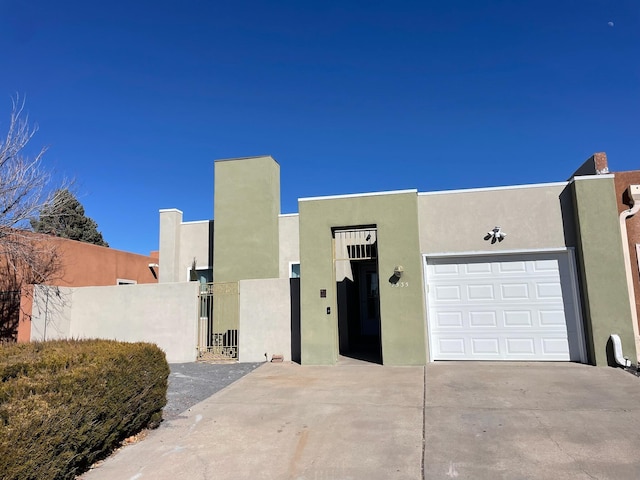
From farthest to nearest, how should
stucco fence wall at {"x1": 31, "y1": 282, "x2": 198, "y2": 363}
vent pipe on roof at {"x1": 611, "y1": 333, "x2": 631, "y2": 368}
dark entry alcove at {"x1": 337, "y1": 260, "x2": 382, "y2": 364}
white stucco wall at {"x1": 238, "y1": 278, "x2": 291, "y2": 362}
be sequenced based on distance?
dark entry alcove at {"x1": 337, "y1": 260, "x2": 382, "y2": 364} → stucco fence wall at {"x1": 31, "y1": 282, "x2": 198, "y2": 363} → white stucco wall at {"x1": 238, "y1": 278, "x2": 291, "y2": 362} → vent pipe on roof at {"x1": 611, "y1": 333, "x2": 631, "y2": 368}

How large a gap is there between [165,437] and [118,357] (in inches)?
51.7

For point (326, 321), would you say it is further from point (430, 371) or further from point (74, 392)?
point (74, 392)

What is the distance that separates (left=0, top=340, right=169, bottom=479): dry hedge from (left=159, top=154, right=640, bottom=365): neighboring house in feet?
17.6

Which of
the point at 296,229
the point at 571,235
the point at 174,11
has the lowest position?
the point at 571,235

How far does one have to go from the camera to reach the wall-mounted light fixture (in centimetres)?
989

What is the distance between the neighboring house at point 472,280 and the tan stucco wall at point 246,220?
352 cm

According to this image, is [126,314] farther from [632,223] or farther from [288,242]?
[632,223]

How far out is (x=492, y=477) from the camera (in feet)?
13.4

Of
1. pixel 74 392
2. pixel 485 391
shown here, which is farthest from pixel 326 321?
pixel 74 392

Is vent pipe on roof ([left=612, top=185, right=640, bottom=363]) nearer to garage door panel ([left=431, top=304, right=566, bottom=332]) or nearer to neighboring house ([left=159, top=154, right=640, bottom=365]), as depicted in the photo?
neighboring house ([left=159, top=154, right=640, bottom=365])

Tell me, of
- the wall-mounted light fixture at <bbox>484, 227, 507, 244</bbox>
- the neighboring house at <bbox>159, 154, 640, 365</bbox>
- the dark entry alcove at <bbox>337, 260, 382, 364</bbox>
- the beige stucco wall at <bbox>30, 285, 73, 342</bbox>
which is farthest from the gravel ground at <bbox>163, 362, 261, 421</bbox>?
the wall-mounted light fixture at <bbox>484, 227, 507, 244</bbox>

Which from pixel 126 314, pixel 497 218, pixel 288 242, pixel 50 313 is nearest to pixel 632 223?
pixel 497 218

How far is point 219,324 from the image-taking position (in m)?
12.2

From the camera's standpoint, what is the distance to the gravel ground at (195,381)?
7.15 metres
